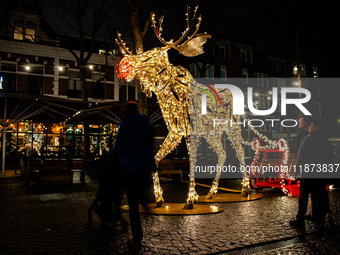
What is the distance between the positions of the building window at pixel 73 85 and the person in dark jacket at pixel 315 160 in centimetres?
2051

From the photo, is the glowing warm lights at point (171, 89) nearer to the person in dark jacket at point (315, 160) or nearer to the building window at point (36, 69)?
the person in dark jacket at point (315, 160)

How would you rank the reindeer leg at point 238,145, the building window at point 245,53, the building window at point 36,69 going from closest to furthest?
the reindeer leg at point 238,145 → the building window at point 36,69 → the building window at point 245,53

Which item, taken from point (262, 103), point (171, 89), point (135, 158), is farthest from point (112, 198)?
point (262, 103)

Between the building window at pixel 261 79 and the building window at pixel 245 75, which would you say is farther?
the building window at pixel 261 79

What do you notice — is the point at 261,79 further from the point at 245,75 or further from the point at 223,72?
the point at 223,72

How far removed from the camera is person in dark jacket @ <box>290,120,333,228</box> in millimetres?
5250

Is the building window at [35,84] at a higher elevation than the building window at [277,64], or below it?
below

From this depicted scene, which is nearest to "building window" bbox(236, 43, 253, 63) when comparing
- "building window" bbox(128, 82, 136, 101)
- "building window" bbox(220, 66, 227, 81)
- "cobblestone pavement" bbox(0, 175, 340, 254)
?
"building window" bbox(220, 66, 227, 81)

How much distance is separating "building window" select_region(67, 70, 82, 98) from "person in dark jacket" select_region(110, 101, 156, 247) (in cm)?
2039

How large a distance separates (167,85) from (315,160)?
10.9ft

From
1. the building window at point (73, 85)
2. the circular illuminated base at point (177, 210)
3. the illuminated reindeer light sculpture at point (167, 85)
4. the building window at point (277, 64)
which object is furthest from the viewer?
the building window at point (277, 64)

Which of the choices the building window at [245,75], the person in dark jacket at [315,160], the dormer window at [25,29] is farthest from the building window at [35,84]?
the building window at [245,75]

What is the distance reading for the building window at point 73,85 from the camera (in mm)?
23172

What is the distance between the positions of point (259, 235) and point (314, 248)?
2.56ft
